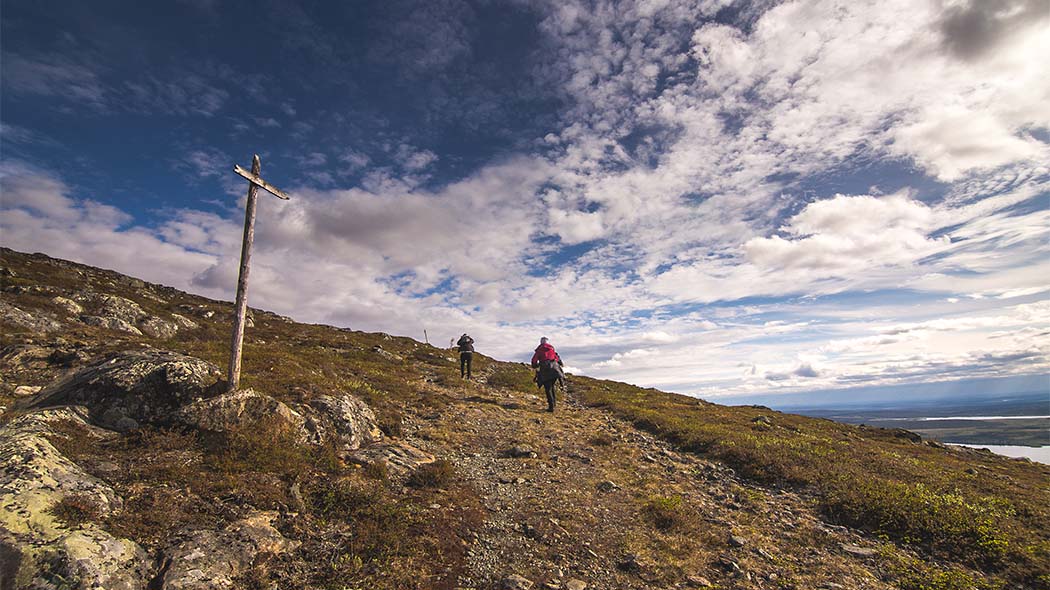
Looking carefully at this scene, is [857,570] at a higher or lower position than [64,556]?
lower

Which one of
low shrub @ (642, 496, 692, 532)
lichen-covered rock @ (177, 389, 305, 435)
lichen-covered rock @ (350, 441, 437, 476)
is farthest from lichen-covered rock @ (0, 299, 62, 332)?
low shrub @ (642, 496, 692, 532)

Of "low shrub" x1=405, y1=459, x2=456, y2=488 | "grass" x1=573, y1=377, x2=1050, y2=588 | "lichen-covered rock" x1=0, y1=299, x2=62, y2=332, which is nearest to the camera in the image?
"grass" x1=573, y1=377, x2=1050, y2=588

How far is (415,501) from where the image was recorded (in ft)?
34.7

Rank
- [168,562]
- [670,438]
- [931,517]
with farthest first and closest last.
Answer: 1. [670,438]
2. [931,517]
3. [168,562]

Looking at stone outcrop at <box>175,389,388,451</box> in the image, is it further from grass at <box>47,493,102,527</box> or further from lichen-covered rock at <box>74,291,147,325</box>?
lichen-covered rock at <box>74,291,147,325</box>

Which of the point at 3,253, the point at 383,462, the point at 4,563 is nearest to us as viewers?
the point at 4,563

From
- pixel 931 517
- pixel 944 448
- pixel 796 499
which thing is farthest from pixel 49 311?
pixel 944 448

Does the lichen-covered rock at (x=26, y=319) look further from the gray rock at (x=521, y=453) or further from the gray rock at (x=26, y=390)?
the gray rock at (x=521, y=453)

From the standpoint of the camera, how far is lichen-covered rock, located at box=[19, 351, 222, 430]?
11.9m

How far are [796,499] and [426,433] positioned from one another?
12890mm

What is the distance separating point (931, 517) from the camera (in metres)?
10.8

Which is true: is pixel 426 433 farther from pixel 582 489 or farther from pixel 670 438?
pixel 670 438

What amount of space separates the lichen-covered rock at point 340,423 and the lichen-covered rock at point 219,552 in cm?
508

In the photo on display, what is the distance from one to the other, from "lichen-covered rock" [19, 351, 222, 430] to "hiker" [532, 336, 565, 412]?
48.7ft
